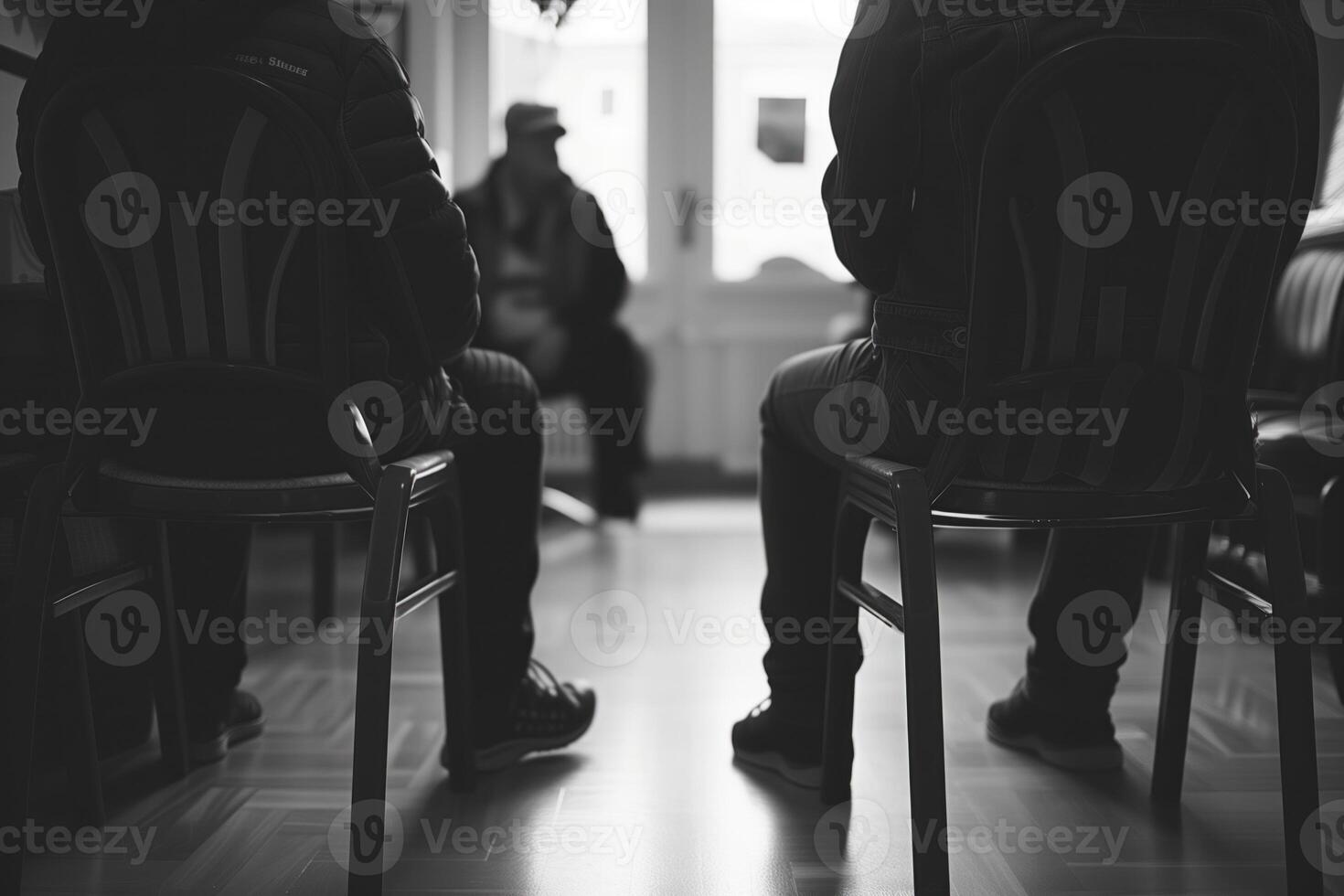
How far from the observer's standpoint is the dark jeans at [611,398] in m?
3.01

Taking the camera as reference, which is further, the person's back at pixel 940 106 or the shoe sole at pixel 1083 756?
the shoe sole at pixel 1083 756

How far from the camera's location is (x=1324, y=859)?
1.11 meters

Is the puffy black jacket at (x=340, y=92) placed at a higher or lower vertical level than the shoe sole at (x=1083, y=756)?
higher

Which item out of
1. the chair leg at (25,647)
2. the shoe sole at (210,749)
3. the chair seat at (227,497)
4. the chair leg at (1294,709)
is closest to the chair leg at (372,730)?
the chair seat at (227,497)

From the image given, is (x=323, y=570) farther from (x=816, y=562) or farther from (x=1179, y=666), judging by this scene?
(x=1179, y=666)

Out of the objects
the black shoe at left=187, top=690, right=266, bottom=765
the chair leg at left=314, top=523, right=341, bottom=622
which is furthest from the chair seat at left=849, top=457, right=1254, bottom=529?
the chair leg at left=314, top=523, right=341, bottom=622

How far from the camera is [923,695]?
91cm

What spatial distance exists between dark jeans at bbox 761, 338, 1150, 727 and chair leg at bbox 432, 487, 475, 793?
0.41m

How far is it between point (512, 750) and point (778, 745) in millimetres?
372

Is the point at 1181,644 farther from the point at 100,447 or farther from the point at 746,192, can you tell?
the point at 746,192

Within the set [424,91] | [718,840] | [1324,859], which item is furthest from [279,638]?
[424,91]

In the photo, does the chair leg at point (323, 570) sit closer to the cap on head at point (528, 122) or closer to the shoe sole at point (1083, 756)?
the cap on head at point (528, 122)

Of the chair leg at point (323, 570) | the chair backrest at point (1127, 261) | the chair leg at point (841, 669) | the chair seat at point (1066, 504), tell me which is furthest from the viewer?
the chair leg at point (323, 570)

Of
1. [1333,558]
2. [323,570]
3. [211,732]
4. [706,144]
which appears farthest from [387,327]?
[706,144]
